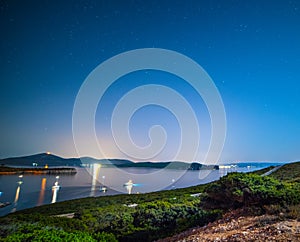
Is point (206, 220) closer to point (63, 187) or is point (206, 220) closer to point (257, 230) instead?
point (257, 230)

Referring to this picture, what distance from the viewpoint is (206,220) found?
8141 millimetres

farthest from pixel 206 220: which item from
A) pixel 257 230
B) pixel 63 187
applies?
pixel 63 187

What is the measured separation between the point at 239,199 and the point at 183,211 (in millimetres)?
2552

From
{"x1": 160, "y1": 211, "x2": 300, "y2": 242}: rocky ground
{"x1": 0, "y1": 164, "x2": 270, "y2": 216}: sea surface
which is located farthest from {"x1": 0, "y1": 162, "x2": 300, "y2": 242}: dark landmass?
{"x1": 0, "y1": 164, "x2": 270, "y2": 216}: sea surface

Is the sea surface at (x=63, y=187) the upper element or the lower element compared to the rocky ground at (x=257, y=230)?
lower

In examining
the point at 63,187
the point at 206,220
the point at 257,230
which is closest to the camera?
the point at 257,230

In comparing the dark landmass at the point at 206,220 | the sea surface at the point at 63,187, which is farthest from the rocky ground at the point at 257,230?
the sea surface at the point at 63,187

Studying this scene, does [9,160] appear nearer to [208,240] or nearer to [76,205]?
[76,205]

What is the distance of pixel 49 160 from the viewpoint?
198000 mm

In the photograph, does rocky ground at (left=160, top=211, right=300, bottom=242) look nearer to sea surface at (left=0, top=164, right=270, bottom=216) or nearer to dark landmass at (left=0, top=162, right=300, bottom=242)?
dark landmass at (left=0, top=162, right=300, bottom=242)

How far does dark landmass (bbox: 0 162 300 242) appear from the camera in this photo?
4781 mm

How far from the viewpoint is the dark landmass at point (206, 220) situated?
15.7 feet

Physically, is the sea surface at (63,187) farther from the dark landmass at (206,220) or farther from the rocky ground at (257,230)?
the rocky ground at (257,230)

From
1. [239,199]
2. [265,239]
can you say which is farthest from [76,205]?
[265,239]
